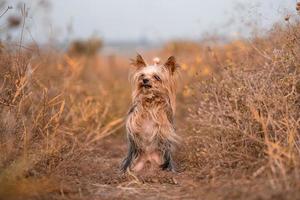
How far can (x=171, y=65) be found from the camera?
8016 millimetres

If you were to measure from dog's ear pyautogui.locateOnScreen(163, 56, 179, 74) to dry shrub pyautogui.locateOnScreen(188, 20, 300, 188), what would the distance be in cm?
53

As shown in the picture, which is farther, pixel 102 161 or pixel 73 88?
pixel 73 88

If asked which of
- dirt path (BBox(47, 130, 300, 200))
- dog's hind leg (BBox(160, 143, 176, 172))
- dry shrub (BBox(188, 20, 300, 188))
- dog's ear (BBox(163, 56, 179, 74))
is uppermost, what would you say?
dog's ear (BBox(163, 56, 179, 74))

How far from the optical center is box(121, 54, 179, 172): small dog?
7.95m

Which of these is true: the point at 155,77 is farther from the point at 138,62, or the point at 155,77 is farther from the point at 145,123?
the point at 145,123

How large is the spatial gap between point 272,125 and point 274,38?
238 centimetres

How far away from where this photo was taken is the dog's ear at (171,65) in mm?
7961

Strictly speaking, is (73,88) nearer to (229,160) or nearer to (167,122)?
(167,122)

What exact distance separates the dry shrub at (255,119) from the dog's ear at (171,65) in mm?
530

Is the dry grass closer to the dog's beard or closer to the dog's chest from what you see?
the dog's chest

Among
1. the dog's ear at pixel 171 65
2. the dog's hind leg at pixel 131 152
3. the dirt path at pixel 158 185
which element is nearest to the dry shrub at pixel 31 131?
the dirt path at pixel 158 185

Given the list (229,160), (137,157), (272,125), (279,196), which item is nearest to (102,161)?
(137,157)

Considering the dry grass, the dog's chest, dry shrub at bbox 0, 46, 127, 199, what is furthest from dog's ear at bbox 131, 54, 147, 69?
dry shrub at bbox 0, 46, 127, 199

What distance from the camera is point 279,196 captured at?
5.21m
